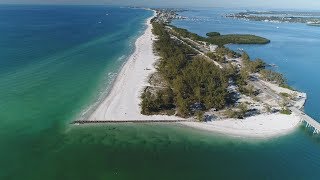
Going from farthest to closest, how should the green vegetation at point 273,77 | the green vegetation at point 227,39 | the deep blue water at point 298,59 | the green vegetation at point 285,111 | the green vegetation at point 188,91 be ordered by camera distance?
1. the green vegetation at point 227,39
2. the green vegetation at point 273,77
3. the deep blue water at point 298,59
4. the green vegetation at point 285,111
5. the green vegetation at point 188,91

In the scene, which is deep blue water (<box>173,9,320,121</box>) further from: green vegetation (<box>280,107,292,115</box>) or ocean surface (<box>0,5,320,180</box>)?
green vegetation (<box>280,107,292,115</box>)

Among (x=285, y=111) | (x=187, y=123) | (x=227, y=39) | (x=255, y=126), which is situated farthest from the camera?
(x=227, y=39)

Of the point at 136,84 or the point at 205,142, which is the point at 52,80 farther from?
the point at 205,142

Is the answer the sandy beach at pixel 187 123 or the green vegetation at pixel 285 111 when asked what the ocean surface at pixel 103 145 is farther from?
the green vegetation at pixel 285 111

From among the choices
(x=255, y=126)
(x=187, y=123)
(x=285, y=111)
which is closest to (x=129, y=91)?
(x=187, y=123)

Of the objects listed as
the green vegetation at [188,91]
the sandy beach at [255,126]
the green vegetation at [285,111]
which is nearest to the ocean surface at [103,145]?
the sandy beach at [255,126]

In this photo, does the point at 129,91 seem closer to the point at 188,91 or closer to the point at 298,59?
the point at 188,91

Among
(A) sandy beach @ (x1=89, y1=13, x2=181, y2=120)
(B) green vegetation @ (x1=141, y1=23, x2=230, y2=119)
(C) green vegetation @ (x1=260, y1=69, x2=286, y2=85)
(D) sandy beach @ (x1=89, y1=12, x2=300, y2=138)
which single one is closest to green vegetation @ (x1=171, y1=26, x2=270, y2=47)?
(A) sandy beach @ (x1=89, y1=13, x2=181, y2=120)

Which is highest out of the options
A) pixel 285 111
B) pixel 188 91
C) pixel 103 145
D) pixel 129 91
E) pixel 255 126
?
pixel 188 91

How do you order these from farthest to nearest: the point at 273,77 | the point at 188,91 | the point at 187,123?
the point at 273,77, the point at 188,91, the point at 187,123

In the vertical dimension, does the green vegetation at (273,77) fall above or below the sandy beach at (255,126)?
above

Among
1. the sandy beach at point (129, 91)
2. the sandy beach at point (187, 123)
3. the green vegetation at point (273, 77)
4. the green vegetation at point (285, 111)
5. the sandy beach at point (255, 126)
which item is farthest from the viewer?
the green vegetation at point (273, 77)

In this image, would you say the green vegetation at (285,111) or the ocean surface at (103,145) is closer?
the ocean surface at (103,145)
